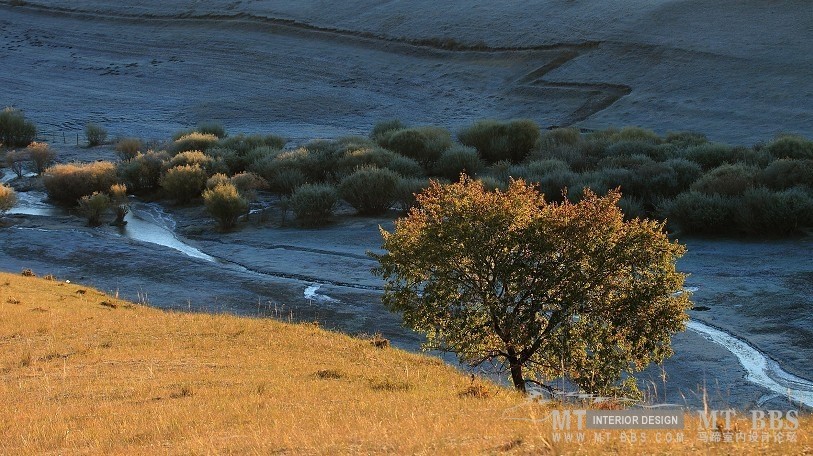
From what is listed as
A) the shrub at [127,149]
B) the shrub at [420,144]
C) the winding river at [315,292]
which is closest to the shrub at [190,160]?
the winding river at [315,292]

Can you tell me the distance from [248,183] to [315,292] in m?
13.3

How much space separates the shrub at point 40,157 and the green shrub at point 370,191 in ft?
55.0

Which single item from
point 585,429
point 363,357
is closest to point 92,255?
point 363,357

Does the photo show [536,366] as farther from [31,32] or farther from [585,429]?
[31,32]

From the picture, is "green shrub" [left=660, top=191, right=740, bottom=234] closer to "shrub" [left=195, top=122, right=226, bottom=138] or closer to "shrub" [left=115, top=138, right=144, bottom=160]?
"shrub" [left=115, top=138, right=144, bottom=160]

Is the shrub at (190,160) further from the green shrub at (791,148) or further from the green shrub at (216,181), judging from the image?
the green shrub at (791,148)

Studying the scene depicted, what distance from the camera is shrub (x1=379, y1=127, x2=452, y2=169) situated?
136 ft

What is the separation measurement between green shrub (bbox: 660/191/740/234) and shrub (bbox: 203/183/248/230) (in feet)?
47.2

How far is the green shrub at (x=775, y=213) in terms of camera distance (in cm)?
2709

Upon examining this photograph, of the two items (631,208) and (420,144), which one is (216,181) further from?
(631,208)

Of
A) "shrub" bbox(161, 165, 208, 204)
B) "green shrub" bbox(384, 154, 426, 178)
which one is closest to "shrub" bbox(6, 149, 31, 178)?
"shrub" bbox(161, 165, 208, 204)

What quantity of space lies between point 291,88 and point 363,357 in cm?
4765

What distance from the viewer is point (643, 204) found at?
105ft

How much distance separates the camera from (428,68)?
6103cm
